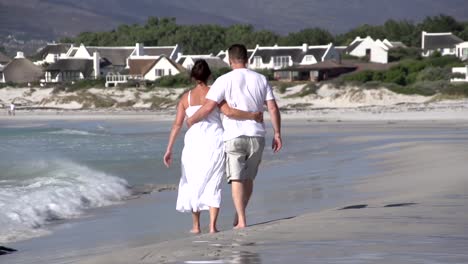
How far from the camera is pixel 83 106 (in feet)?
191

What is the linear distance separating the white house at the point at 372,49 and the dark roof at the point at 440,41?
2426 mm

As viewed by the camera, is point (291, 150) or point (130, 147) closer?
point (291, 150)

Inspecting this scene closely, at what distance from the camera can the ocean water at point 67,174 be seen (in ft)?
37.9

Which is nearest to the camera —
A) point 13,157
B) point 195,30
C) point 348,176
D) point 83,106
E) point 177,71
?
point 348,176

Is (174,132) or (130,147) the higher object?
(174,132)

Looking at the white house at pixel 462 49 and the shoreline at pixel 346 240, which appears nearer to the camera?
the shoreline at pixel 346 240

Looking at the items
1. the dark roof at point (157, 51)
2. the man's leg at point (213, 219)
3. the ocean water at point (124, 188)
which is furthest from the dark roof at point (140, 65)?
the man's leg at point (213, 219)

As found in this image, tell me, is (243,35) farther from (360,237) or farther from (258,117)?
(360,237)

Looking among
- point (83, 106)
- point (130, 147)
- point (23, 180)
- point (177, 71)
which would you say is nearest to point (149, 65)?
point (177, 71)

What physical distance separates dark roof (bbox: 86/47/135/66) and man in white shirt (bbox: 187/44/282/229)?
72.2 meters

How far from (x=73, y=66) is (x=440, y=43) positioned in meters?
25.4

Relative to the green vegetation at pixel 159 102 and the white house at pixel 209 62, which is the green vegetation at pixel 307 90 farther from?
the white house at pixel 209 62

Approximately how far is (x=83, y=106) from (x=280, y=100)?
13.0 m

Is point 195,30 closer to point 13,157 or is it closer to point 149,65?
point 149,65
